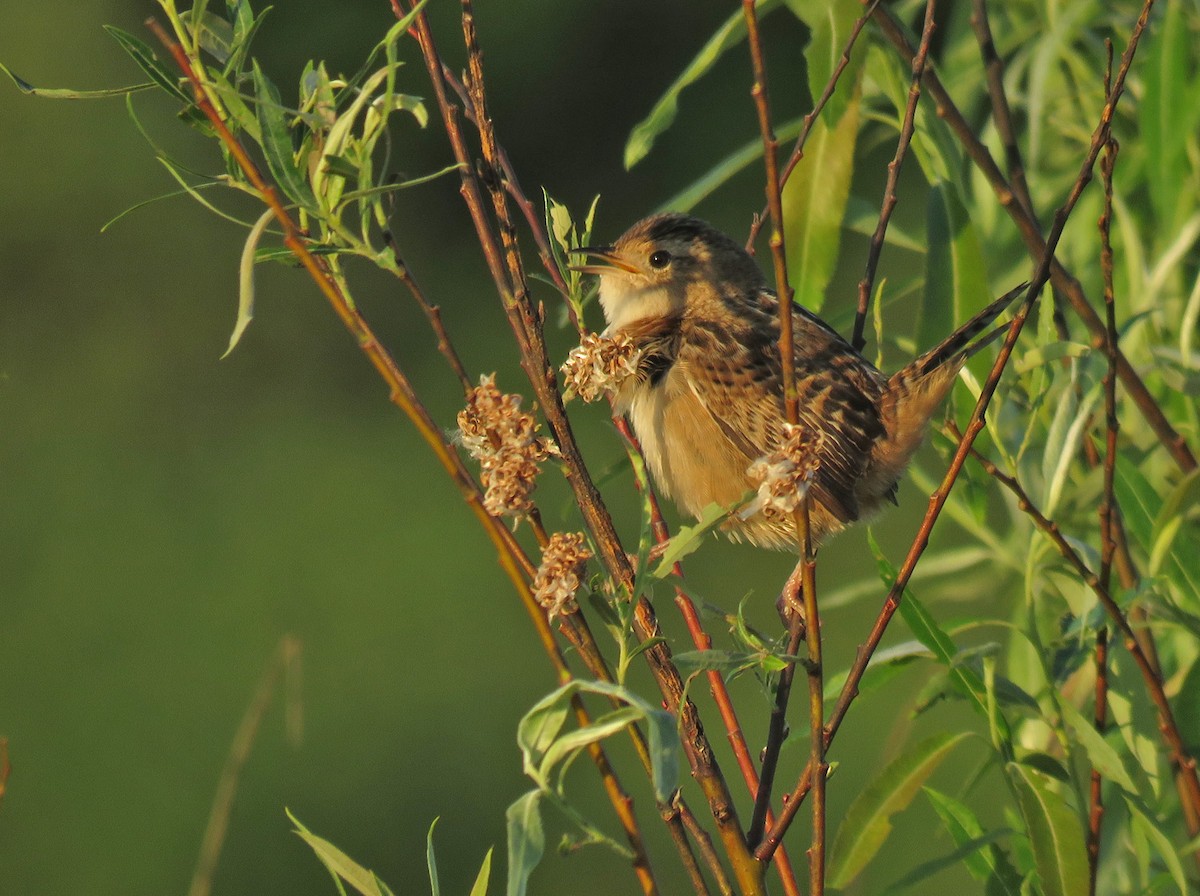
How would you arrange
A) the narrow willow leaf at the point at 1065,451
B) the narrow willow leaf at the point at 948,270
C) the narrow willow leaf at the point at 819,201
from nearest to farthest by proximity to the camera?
1. the narrow willow leaf at the point at 1065,451
2. the narrow willow leaf at the point at 948,270
3. the narrow willow leaf at the point at 819,201

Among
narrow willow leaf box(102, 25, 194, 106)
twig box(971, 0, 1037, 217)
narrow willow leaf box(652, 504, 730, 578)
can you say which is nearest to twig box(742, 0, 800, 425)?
narrow willow leaf box(652, 504, 730, 578)

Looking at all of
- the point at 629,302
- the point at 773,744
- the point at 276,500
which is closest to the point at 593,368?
the point at 773,744

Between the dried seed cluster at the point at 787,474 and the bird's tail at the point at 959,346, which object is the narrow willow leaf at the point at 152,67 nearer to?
the dried seed cluster at the point at 787,474

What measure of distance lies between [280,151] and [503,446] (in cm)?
42

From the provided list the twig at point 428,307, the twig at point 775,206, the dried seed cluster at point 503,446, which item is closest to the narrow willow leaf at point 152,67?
the twig at point 428,307

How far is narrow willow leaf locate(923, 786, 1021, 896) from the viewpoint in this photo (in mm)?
2168

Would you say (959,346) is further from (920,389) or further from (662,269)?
(662,269)

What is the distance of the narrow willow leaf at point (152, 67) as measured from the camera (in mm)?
1610

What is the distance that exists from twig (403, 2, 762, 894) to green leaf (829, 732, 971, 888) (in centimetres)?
70

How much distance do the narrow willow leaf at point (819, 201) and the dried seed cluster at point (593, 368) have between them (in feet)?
3.34

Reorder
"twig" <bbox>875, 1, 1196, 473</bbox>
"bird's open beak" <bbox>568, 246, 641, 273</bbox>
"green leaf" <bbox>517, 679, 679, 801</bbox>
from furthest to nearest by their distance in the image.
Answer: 1. "bird's open beak" <bbox>568, 246, 641, 273</bbox>
2. "twig" <bbox>875, 1, 1196, 473</bbox>
3. "green leaf" <bbox>517, 679, 679, 801</bbox>

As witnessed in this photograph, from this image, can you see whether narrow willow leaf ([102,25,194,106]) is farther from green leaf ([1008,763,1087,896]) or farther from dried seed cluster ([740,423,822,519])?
green leaf ([1008,763,1087,896])

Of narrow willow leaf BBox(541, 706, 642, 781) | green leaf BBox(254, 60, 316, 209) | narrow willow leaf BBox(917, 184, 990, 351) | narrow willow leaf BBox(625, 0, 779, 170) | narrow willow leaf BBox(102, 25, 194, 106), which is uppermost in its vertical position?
narrow willow leaf BBox(625, 0, 779, 170)

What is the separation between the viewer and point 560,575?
1469 mm
